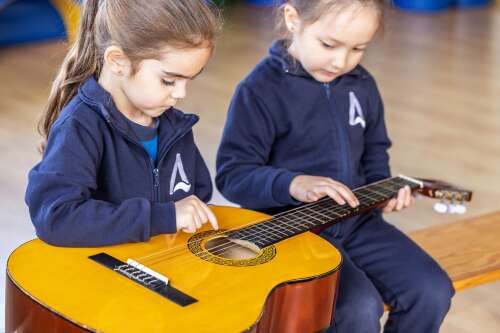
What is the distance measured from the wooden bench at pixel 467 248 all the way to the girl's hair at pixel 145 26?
804 mm

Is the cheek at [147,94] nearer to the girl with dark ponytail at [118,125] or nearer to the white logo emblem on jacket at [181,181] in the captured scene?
the girl with dark ponytail at [118,125]

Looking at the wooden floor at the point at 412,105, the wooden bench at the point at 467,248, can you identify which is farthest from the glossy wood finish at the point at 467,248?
the wooden floor at the point at 412,105

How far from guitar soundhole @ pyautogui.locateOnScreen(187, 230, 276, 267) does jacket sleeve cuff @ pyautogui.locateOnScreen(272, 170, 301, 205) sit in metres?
0.24

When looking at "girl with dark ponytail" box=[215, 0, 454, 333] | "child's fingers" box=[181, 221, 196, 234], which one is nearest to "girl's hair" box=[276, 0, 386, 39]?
"girl with dark ponytail" box=[215, 0, 454, 333]

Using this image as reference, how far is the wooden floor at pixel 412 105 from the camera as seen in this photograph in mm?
3041

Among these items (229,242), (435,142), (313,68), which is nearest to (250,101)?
(313,68)

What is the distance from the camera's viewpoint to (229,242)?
1.76 meters

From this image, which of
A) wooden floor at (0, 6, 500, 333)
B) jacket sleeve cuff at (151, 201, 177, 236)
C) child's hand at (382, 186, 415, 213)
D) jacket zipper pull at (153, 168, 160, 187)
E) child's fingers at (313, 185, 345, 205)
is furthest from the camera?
wooden floor at (0, 6, 500, 333)

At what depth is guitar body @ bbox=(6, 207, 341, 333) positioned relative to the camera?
145 centimetres

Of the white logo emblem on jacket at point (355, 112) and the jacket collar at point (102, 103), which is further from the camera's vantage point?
the white logo emblem on jacket at point (355, 112)

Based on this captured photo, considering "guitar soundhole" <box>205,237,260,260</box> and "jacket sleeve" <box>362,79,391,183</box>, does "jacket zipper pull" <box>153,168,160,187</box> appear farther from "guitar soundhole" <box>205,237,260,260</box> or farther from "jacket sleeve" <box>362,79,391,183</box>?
"jacket sleeve" <box>362,79,391,183</box>

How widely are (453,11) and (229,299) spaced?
5341 millimetres

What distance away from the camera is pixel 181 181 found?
1867 mm

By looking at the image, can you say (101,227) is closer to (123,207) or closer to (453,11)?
(123,207)
